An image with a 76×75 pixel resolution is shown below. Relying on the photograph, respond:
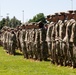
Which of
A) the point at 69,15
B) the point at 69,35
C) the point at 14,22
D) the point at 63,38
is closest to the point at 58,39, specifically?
the point at 63,38

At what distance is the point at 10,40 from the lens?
3123cm

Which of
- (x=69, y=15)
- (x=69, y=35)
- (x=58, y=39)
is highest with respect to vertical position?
(x=69, y=15)

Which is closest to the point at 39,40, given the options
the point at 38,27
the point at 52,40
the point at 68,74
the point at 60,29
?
the point at 38,27

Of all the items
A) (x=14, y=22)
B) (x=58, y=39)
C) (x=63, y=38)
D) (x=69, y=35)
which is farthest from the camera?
(x=14, y=22)

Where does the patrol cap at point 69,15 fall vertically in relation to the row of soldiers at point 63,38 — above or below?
above

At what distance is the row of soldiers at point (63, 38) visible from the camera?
1611cm

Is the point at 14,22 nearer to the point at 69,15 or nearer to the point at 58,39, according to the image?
the point at 58,39

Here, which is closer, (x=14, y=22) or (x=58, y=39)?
(x=58, y=39)

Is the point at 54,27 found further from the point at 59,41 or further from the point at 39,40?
the point at 39,40

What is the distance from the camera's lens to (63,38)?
1714 cm

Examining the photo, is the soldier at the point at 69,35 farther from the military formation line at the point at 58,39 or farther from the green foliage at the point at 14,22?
the green foliage at the point at 14,22

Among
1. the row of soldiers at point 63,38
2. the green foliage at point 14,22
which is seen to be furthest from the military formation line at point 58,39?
the green foliage at point 14,22

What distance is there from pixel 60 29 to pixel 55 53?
5.04 feet

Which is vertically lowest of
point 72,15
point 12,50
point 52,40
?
point 12,50
